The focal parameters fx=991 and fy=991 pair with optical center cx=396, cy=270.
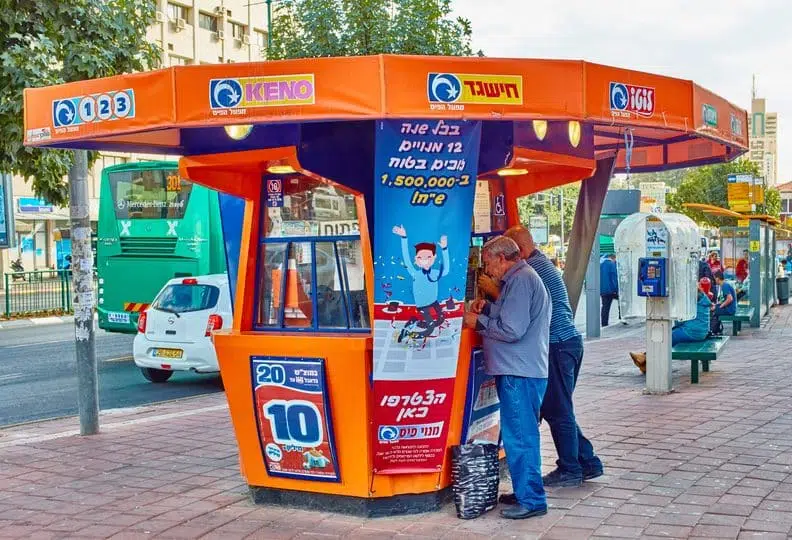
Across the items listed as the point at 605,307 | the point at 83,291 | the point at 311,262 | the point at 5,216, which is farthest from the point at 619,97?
the point at 5,216

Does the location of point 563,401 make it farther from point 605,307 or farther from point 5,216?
point 5,216

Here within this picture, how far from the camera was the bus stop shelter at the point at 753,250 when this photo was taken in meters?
20.5

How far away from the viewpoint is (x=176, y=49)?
1980 inches

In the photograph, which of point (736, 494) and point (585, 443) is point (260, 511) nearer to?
point (585, 443)

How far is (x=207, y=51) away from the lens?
52.7 m

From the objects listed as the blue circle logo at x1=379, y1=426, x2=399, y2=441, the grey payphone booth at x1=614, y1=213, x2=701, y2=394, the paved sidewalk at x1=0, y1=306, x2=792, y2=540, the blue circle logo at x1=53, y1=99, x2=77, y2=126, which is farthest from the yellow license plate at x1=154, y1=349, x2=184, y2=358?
the blue circle logo at x1=379, y1=426, x2=399, y2=441

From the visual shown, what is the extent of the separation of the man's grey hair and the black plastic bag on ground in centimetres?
119

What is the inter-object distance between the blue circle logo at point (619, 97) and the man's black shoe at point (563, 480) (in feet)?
8.21

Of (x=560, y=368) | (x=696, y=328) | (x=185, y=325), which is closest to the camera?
(x=560, y=368)

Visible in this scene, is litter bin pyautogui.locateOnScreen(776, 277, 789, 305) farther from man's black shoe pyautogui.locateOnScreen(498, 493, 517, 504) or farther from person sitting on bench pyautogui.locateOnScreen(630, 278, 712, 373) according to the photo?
man's black shoe pyautogui.locateOnScreen(498, 493, 517, 504)

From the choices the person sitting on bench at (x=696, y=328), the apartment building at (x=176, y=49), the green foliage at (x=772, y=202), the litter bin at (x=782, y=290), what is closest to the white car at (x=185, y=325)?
the person sitting on bench at (x=696, y=328)

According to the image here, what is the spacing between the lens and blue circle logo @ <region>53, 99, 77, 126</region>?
20.1 ft

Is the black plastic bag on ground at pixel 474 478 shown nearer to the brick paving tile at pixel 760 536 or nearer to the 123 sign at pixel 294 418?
the 123 sign at pixel 294 418

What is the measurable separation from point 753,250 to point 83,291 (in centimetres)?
1555
